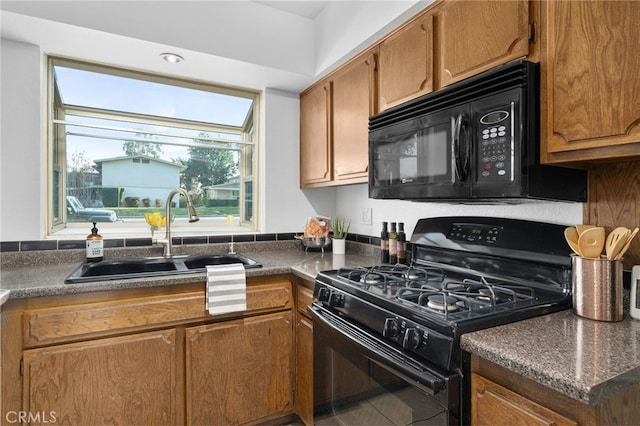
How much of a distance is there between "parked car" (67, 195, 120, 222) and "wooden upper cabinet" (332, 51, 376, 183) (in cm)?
147

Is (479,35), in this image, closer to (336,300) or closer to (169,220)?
(336,300)

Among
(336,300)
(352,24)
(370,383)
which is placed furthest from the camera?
(352,24)

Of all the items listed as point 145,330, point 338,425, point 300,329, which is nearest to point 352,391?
point 338,425

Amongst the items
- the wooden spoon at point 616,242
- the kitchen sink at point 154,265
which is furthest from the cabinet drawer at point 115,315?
the wooden spoon at point 616,242

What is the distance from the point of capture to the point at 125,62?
2158 millimetres

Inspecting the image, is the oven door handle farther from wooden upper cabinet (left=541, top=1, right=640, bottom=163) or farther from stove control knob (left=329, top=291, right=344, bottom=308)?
wooden upper cabinet (left=541, top=1, right=640, bottom=163)

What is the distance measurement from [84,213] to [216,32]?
4.54ft

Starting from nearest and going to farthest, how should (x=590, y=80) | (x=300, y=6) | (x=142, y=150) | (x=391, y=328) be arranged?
(x=590, y=80)
(x=391, y=328)
(x=300, y=6)
(x=142, y=150)

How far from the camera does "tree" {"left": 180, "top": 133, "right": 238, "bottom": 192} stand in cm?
251

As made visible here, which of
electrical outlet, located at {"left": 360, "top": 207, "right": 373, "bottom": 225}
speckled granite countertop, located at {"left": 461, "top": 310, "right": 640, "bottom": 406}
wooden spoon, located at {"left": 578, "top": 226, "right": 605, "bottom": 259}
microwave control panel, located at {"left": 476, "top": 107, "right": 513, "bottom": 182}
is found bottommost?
speckled granite countertop, located at {"left": 461, "top": 310, "right": 640, "bottom": 406}

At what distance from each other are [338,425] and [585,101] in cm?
146

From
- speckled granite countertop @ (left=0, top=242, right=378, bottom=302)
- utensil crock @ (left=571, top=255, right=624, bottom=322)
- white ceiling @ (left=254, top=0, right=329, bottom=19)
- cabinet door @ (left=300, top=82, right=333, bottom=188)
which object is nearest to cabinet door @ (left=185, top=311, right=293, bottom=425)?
speckled granite countertop @ (left=0, top=242, right=378, bottom=302)

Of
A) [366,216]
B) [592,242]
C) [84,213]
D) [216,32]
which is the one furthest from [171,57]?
[592,242]

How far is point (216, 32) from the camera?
206 cm
